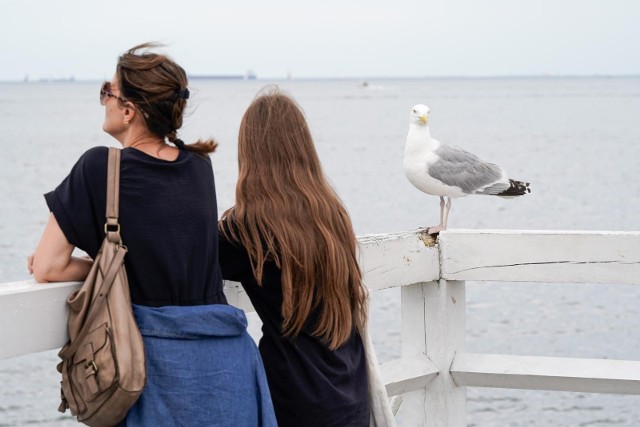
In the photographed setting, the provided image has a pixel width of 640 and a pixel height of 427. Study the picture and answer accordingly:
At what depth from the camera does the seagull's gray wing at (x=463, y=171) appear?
4835 millimetres

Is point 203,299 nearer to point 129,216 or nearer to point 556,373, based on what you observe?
point 129,216

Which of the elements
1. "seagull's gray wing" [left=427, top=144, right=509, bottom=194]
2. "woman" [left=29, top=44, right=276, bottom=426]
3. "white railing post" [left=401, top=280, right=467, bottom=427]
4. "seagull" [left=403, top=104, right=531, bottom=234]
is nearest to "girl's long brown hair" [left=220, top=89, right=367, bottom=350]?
"woman" [left=29, top=44, right=276, bottom=426]

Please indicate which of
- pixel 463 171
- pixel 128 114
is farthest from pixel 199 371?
pixel 463 171

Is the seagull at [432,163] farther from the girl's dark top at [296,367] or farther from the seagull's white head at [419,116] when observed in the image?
the girl's dark top at [296,367]

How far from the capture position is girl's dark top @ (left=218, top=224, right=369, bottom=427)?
2605 millimetres

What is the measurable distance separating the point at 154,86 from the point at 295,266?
0.56 metres

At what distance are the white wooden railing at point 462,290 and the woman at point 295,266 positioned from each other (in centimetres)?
39

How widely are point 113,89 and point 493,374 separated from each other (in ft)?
4.78

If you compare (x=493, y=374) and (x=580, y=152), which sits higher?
(x=493, y=374)

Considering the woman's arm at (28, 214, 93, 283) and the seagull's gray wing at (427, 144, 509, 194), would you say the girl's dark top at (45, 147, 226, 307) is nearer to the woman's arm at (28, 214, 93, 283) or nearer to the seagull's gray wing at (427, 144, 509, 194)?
the woman's arm at (28, 214, 93, 283)

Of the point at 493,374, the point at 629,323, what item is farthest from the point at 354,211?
the point at 493,374

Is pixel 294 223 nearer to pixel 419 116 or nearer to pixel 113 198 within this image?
pixel 113 198

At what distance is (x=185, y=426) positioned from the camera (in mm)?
2307

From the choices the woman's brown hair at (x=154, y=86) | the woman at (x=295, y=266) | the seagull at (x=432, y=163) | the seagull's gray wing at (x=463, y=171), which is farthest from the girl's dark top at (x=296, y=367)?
the seagull's gray wing at (x=463, y=171)
